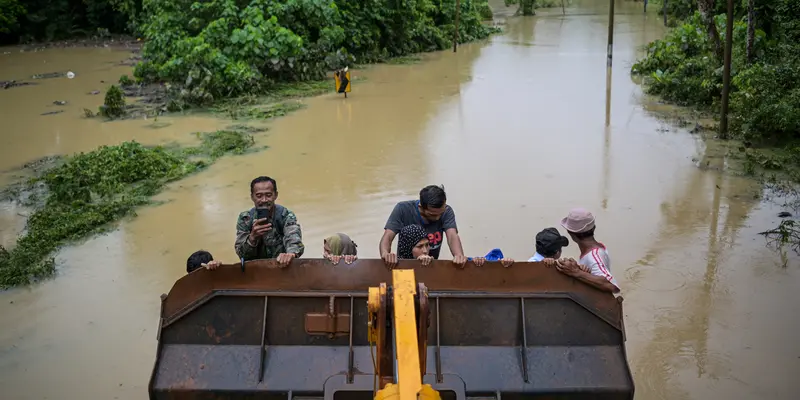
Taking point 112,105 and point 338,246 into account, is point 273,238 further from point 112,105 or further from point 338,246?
point 112,105

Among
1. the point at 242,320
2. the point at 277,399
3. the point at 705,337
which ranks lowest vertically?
the point at 705,337

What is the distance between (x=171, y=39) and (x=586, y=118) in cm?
1017

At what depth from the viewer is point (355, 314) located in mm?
4469

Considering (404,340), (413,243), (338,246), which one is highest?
(404,340)

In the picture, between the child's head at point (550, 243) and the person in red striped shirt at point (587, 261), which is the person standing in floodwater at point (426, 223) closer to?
the child's head at point (550, 243)

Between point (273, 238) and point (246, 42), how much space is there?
1328cm

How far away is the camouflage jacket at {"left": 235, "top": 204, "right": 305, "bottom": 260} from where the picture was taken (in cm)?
529

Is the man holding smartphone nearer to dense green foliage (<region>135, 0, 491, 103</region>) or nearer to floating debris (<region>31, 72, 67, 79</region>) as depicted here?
dense green foliage (<region>135, 0, 491, 103</region>)

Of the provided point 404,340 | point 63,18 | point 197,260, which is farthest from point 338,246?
point 63,18

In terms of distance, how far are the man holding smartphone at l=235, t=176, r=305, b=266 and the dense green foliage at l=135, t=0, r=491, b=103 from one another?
11.4 m

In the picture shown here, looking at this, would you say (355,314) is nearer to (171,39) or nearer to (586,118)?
(586,118)

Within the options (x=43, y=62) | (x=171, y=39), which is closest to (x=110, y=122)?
(x=171, y=39)

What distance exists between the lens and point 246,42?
1775cm

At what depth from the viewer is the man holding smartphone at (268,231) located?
17.3ft
